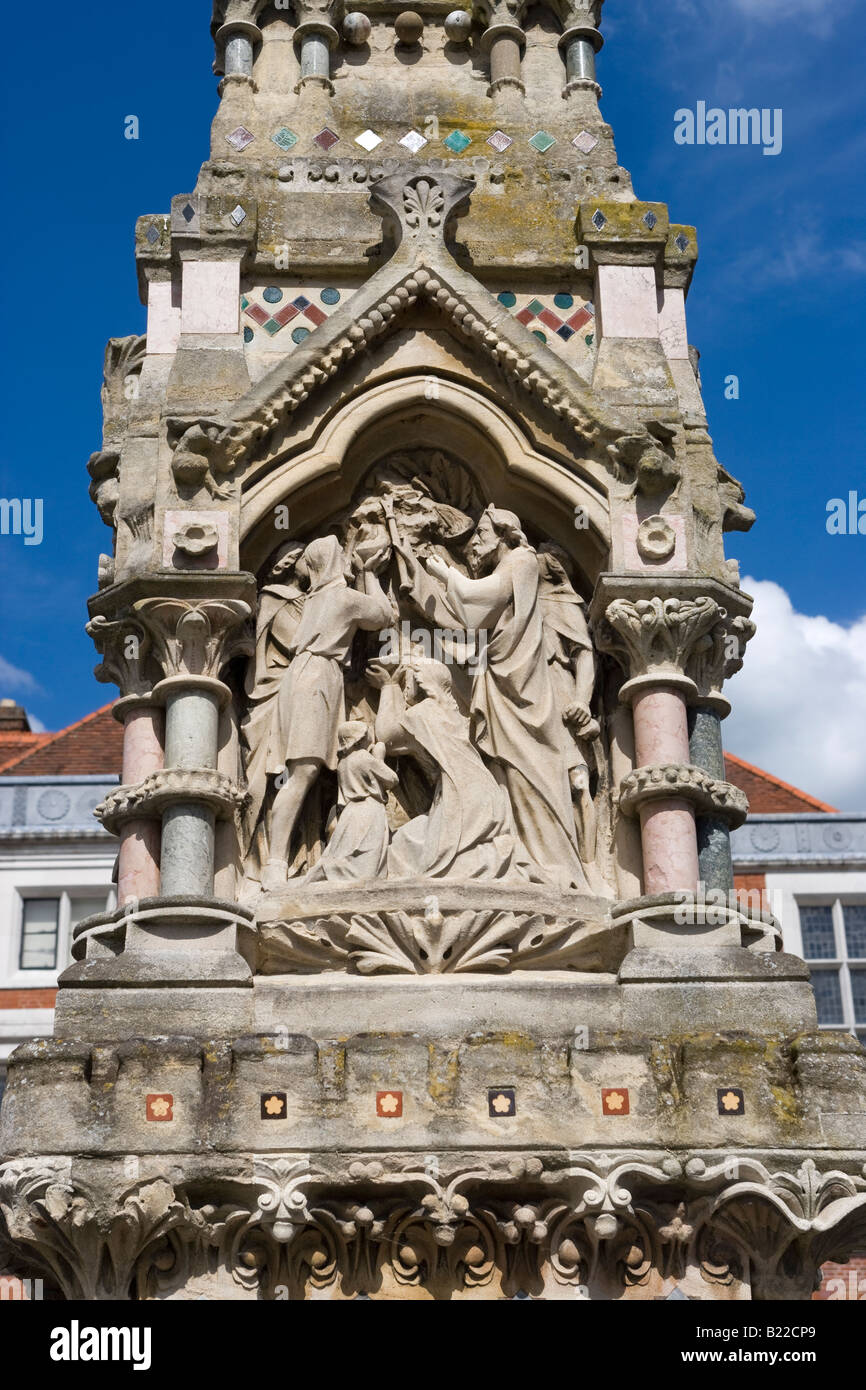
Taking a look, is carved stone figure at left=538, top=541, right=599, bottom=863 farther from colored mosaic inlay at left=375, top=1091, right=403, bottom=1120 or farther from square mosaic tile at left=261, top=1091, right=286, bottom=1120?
square mosaic tile at left=261, top=1091, right=286, bottom=1120

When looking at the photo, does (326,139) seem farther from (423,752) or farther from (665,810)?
(665,810)

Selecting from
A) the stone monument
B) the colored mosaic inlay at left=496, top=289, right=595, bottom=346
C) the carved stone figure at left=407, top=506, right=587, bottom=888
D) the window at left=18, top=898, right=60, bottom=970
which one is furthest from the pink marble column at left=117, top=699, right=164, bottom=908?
the window at left=18, top=898, right=60, bottom=970

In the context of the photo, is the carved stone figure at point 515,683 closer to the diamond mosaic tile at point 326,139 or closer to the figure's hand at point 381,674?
the figure's hand at point 381,674

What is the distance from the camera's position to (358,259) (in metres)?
14.2

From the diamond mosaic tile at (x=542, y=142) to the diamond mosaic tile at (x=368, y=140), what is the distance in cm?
105

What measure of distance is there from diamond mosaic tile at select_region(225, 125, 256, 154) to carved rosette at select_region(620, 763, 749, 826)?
17.5 ft

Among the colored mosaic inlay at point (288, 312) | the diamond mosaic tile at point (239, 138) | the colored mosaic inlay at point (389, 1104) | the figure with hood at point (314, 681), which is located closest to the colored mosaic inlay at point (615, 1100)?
the colored mosaic inlay at point (389, 1104)

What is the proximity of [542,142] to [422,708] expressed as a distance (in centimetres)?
445

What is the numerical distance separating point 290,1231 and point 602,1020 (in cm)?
202

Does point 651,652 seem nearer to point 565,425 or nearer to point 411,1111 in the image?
point 565,425

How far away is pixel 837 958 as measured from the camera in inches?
905

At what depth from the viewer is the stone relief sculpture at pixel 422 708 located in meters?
12.4

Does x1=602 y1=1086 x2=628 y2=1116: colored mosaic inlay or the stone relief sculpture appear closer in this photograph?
x1=602 y1=1086 x2=628 y2=1116: colored mosaic inlay

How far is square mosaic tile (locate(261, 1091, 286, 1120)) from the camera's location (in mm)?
10914
